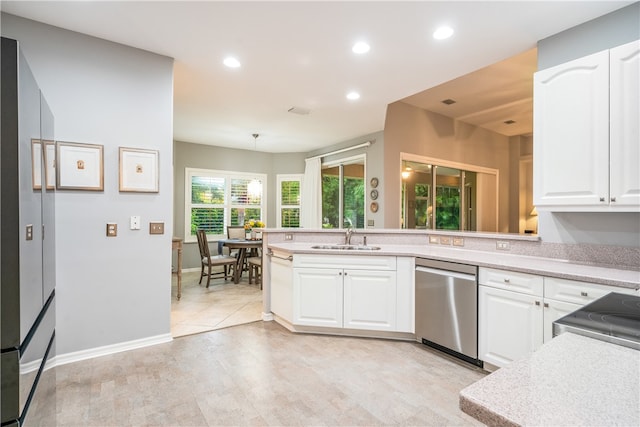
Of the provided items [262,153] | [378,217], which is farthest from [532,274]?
[262,153]

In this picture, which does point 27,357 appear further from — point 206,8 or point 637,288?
point 637,288

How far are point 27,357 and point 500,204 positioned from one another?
7.79 metres

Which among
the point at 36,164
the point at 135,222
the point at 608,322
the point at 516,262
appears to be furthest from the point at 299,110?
the point at 608,322

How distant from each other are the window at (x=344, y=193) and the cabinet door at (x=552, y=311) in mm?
4107

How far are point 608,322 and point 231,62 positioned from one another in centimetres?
331

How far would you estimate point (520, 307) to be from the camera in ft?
7.27

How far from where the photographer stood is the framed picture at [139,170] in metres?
2.79

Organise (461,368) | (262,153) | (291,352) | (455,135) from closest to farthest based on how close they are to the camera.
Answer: (461,368) → (291,352) → (455,135) → (262,153)

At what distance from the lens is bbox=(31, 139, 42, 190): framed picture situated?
47.6 inches

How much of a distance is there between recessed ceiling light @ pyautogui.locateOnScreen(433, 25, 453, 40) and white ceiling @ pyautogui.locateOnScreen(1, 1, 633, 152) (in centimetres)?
5

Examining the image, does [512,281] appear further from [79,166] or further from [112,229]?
[79,166]

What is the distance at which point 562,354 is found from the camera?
80 centimetres

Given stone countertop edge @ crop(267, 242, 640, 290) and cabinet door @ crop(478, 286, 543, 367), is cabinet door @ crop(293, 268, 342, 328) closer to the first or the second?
stone countertop edge @ crop(267, 242, 640, 290)

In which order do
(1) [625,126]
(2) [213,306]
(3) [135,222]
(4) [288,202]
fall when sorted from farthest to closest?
(4) [288,202], (2) [213,306], (3) [135,222], (1) [625,126]
